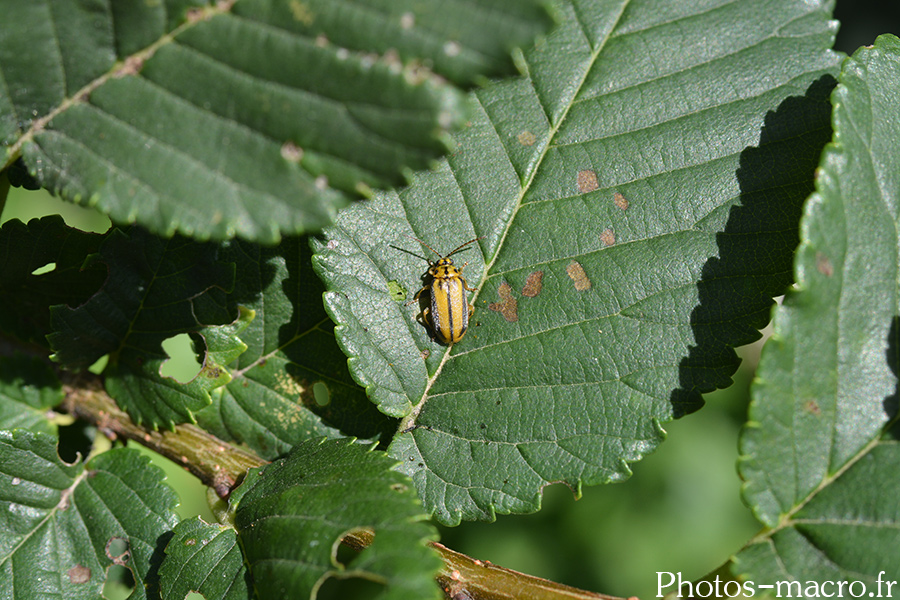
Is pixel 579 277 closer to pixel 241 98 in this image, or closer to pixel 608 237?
pixel 608 237

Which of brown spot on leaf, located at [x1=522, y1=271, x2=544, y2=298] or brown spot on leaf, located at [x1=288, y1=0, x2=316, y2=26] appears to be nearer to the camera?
brown spot on leaf, located at [x1=288, y1=0, x2=316, y2=26]

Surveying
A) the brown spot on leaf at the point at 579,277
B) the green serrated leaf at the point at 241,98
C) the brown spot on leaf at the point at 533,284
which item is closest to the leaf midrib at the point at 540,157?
the brown spot on leaf at the point at 533,284

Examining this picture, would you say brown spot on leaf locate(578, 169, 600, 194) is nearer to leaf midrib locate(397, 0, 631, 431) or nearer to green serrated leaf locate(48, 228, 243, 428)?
leaf midrib locate(397, 0, 631, 431)

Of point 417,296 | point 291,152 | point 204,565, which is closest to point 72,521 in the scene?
point 204,565

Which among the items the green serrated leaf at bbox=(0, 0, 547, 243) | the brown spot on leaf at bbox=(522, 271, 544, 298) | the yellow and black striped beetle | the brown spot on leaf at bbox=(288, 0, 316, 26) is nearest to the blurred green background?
the yellow and black striped beetle

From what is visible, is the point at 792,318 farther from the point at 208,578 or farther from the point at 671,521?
the point at 671,521

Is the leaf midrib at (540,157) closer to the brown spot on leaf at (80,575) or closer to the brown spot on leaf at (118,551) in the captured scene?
the brown spot on leaf at (118,551)
